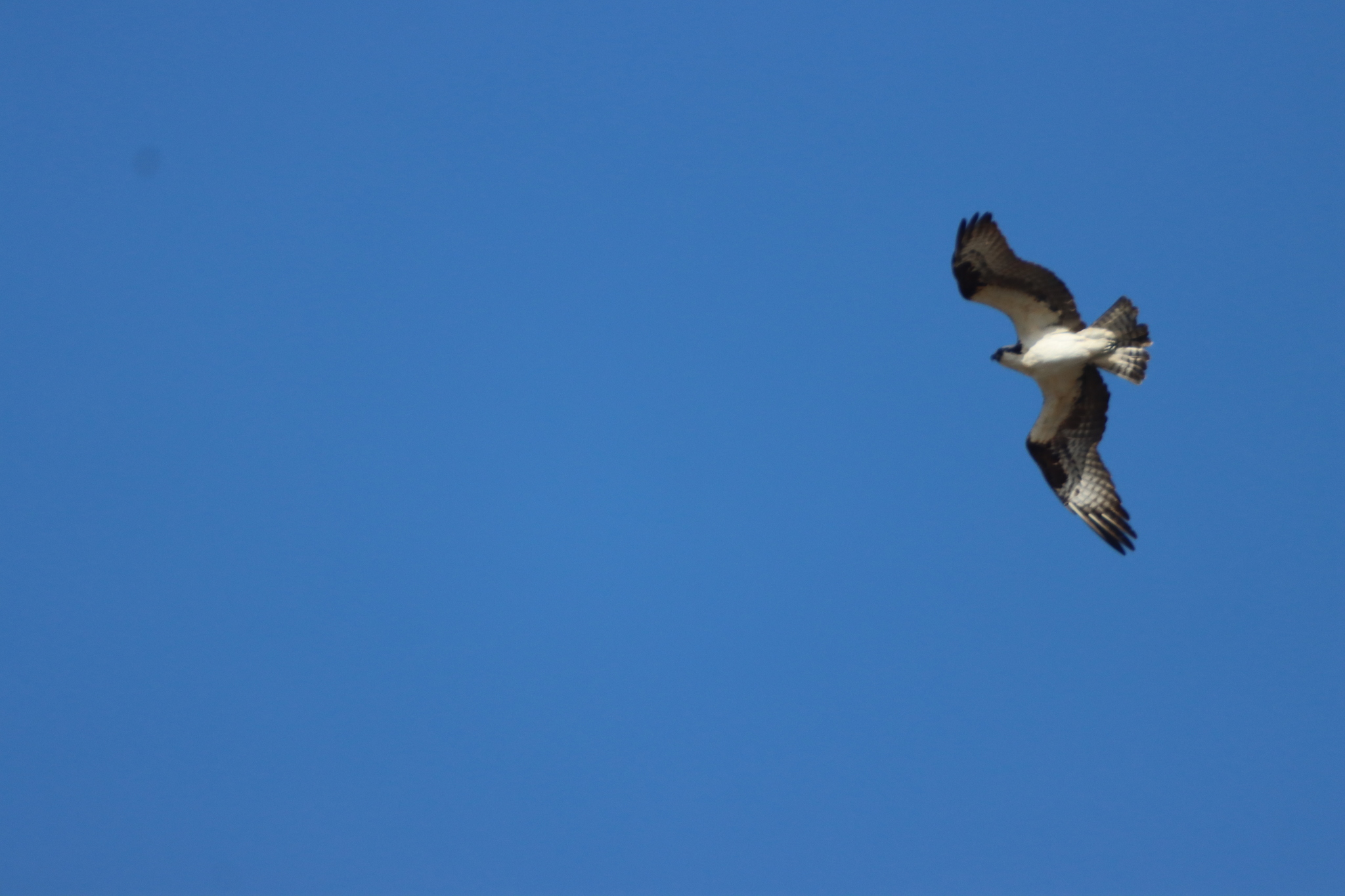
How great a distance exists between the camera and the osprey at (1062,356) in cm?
1102

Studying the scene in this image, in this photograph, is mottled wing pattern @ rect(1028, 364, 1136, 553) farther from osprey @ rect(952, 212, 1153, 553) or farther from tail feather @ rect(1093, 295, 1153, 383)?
tail feather @ rect(1093, 295, 1153, 383)

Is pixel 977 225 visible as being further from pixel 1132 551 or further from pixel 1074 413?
pixel 1132 551

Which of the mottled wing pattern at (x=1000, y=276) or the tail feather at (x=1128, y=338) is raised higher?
the mottled wing pattern at (x=1000, y=276)

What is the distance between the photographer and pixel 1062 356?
37.0 feet

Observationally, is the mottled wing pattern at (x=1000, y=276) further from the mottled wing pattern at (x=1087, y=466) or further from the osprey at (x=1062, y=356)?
the mottled wing pattern at (x=1087, y=466)

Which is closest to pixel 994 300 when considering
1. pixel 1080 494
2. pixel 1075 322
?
pixel 1075 322

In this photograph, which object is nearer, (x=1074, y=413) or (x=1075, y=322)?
(x=1075, y=322)

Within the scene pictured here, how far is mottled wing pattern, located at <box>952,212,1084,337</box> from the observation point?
35.9 feet

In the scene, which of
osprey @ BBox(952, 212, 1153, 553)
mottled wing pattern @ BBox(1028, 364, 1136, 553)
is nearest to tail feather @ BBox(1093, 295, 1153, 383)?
osprey @ BBox(952, 212, 1153, 553)

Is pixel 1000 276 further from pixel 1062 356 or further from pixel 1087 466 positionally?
pixel 1087 466

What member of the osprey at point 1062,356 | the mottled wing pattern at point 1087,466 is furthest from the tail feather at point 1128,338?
the mottled wing pattern at point 1087,466

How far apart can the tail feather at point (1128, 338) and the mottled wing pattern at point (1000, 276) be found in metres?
0.34

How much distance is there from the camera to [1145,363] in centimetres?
1098

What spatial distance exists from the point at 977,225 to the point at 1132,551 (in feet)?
12.1
